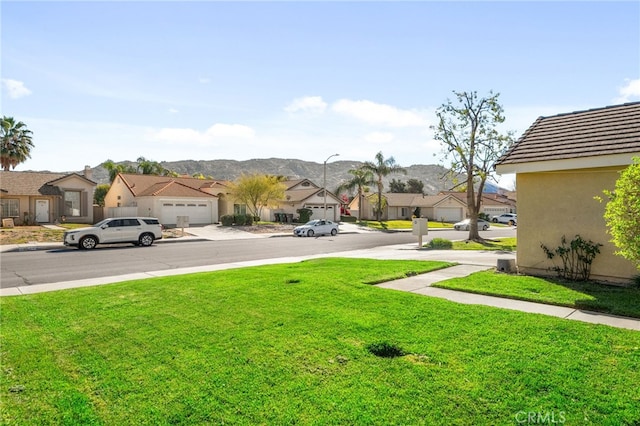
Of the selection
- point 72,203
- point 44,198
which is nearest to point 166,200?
point 72,203

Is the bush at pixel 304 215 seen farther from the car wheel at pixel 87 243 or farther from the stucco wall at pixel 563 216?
the stucco wall at pixel 563 216

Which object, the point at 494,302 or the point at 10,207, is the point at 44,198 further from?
the point at 494,302

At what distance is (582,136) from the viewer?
10.6 metres

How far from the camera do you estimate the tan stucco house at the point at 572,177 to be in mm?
9578

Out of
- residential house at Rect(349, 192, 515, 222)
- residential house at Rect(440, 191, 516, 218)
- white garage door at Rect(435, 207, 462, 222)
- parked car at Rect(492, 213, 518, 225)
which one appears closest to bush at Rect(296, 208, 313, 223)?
residential house at Rect(349, 192, 515, 222)

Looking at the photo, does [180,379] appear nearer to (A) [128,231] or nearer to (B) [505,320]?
(B) [505,320]

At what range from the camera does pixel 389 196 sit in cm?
7000

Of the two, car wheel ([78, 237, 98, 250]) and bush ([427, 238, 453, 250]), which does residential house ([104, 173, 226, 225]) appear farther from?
bush ([427, 238, 453, 250])

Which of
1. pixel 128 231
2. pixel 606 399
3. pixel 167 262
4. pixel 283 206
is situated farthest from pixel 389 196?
pixel 606 399

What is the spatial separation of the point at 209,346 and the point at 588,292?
25.2ft

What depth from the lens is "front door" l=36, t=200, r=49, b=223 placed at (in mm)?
37438

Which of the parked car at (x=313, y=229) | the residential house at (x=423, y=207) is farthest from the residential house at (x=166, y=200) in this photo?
the residential house at (x=423, y=207)

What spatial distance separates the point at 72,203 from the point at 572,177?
1737 inches

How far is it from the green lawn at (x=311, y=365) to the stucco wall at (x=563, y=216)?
185 inches
